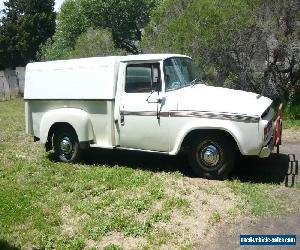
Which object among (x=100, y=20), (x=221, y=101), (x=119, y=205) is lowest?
(x=119, y=205)

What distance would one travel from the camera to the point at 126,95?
769 centimetres

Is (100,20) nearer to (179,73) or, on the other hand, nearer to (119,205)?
(179,73)

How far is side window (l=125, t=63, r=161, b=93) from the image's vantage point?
7414 mm

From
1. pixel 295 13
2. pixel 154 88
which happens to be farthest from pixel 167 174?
pixel 295 13

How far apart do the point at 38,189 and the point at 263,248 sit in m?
3.93

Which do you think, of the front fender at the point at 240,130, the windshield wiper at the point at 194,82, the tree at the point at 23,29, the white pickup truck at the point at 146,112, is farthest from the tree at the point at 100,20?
the front fender at the point at 240,130

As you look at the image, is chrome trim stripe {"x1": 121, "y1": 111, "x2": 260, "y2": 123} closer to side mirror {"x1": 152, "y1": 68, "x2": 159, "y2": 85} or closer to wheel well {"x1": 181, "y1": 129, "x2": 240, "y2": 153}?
wheel well {"x1": 181, "y1": 129, "x2": 240, "y2": 153}

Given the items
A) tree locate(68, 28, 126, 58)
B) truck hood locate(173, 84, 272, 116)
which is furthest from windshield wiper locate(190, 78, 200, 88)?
tree locate(68, 28, 126, 58)

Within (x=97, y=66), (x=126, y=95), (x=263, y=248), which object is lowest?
(x=263, y=248)

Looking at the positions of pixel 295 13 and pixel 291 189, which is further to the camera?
pixel 295 13

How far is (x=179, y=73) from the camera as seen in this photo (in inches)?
305

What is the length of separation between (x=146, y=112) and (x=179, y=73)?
0.99 m

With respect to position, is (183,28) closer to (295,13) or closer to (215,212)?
(295,13)

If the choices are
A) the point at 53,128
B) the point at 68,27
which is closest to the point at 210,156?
the point at 53,128
